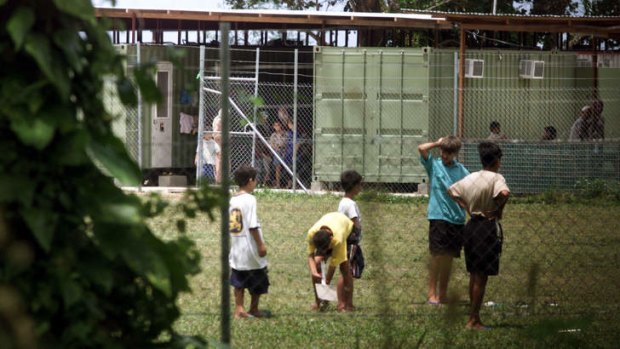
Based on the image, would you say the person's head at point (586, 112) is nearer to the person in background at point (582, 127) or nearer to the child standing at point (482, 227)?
the person in background at point (582, 127)

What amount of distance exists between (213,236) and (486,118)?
7.92m

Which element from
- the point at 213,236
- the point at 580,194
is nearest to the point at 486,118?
the point at 580,194

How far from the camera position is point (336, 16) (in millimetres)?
19406

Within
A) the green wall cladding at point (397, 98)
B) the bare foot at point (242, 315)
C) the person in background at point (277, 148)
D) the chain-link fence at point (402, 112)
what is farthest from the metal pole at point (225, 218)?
the green wall cladding at point (397, 98)

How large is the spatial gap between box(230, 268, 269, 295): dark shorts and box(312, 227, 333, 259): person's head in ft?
1.58

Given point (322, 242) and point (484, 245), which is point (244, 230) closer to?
point (322, 242)

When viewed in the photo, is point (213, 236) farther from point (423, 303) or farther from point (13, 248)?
point (13, 248)

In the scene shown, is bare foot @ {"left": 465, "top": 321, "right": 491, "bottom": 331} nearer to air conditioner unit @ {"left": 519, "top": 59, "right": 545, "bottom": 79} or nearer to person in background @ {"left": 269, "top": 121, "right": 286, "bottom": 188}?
person in background @ {"left": 269, "top": 121, "right": 286, "bottom": 188}

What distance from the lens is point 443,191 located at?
30.0 feet

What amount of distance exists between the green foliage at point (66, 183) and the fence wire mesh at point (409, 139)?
24.1 ft

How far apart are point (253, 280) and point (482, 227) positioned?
72.3 inches

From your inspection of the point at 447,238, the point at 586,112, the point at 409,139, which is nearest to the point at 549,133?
the point at 586,112

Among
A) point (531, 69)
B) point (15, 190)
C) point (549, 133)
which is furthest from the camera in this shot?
point (531, 69)

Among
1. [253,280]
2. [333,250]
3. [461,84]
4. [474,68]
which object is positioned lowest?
[253,280]
